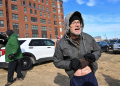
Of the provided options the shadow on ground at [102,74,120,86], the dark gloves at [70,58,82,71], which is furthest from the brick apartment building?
the dark gloves at [70,58,82,71]

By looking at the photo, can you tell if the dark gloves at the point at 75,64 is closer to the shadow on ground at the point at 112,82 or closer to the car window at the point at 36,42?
the shadow on ground at the point at 112,82

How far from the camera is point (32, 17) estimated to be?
36562 millimetres

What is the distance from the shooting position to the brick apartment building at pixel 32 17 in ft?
99.1

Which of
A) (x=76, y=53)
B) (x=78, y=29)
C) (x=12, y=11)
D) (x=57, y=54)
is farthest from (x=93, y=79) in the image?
(x=12, y=11)

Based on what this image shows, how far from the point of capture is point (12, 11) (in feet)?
101

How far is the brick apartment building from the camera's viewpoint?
30203mm

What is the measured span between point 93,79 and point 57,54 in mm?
779

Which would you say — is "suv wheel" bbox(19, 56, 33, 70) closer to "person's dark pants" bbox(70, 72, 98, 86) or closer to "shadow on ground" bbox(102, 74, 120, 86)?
"shadow on ground" bbox(102, 74, 120, 86)

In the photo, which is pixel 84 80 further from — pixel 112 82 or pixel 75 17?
pixel 112 82

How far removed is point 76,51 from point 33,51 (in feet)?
15.4

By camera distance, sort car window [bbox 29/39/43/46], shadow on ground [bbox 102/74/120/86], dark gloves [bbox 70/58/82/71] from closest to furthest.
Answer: dark gloves [bbox 70/58/82/71], shadow on ground [bbox 102/74/120/86], car window [bbox 29/39/43/46]

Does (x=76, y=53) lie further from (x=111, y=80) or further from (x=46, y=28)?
(x=46, y=28)

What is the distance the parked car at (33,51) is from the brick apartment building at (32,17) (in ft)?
86.3

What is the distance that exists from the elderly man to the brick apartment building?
31.1 metres
